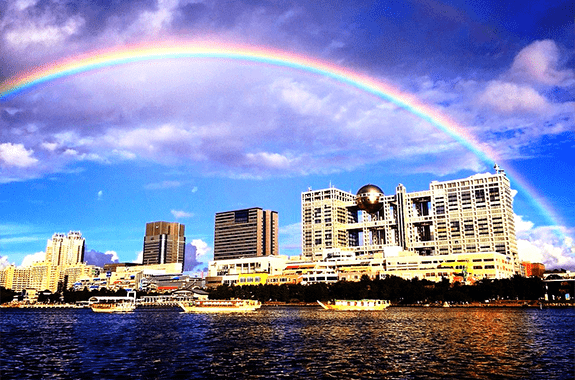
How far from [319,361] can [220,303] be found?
4902 inches

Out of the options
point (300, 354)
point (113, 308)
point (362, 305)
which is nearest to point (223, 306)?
point (113, 308)

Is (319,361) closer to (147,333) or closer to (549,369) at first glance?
(549,369)

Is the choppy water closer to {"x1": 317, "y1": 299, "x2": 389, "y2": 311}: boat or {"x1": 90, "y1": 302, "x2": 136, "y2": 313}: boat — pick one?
{"x1": 317, "y1": 299, "x2": 389, "y2": 311}: boat

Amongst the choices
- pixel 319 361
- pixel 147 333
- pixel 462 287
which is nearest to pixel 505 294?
pixel 462 287

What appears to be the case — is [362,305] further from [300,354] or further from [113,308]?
→ [300,354]

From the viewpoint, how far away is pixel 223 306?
169125 millimetres

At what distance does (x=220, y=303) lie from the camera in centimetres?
17088

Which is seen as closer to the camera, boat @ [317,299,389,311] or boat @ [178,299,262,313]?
boat @ [178,299,262,313]

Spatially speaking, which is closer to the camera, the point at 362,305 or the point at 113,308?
the point at 362,305

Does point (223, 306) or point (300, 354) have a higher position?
point (223, 306)

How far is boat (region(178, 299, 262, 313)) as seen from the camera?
6481 inches

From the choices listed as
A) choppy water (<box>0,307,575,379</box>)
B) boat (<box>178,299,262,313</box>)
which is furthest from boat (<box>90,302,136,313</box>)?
choppy water (<box>0,307,575,379</box>)

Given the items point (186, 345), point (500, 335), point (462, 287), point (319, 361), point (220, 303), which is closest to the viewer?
point (319, 361)

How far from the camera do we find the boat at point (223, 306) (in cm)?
16462
